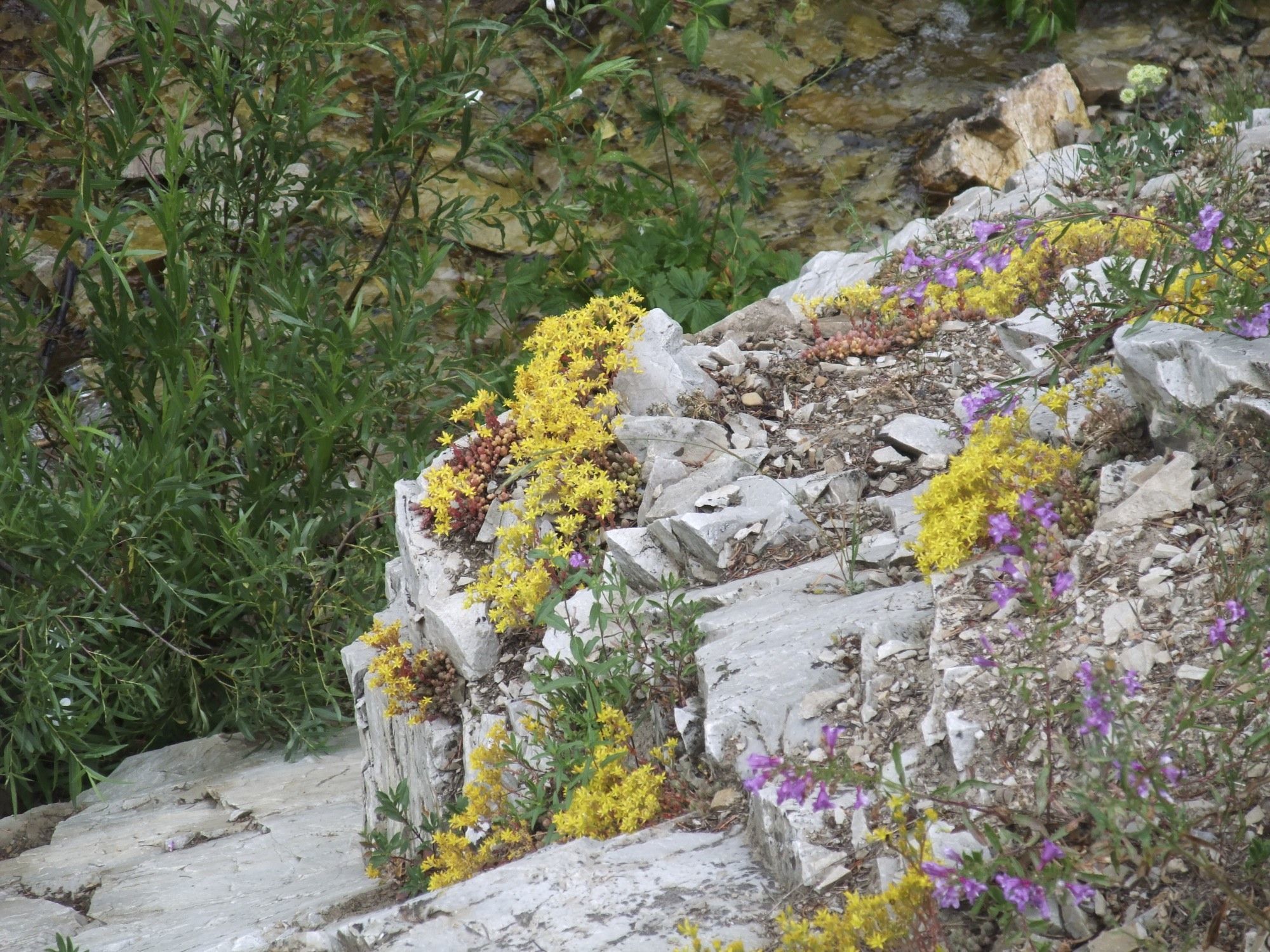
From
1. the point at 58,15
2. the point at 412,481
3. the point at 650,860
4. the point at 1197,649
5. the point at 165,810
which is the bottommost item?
the point at 165,810

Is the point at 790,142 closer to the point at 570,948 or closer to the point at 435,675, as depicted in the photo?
the point at 435,675

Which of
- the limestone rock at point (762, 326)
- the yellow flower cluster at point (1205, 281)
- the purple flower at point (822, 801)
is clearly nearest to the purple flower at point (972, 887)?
the purple flower at point (822, 801)

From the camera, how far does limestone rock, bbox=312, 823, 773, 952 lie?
7.36 ft

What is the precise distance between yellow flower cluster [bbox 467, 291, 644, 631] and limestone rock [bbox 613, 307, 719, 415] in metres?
0.05

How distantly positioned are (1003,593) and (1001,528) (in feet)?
0.69

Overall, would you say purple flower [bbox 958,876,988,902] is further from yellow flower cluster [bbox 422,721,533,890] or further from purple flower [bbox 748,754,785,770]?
yellow flower cluster [bbox 422,721,533,890]

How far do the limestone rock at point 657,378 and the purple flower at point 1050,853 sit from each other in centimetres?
224

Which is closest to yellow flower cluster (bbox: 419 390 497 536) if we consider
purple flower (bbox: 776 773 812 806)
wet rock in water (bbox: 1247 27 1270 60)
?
purple flower (bbox: 776 773 812 806)

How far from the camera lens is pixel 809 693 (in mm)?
2725

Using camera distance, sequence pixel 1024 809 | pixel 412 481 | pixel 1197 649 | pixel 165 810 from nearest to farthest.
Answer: pixel 1024 809 → pixel 1197 649 → pixel 412 481 → pixel 165 810

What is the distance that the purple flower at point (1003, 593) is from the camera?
2.46 meters

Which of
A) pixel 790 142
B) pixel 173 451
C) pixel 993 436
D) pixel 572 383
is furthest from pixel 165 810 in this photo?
pixel 790 142

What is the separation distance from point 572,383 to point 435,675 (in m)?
1.07

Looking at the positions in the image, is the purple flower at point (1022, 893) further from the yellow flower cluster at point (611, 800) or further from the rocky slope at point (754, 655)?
the yellow flower cluster at point (611, 800)
